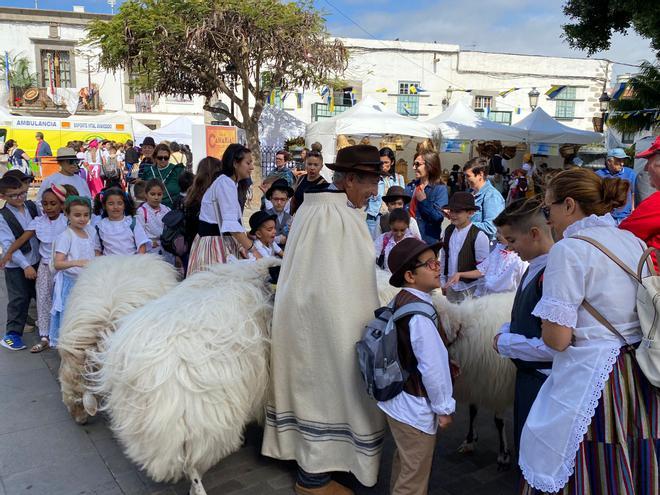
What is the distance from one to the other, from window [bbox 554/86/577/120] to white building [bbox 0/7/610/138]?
0.18 ft

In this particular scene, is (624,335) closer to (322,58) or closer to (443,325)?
(443,325)

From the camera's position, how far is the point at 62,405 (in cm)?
405

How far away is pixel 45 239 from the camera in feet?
16.4

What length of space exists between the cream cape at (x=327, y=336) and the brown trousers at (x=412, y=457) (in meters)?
0.25

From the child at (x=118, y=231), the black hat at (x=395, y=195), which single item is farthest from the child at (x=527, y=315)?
the child at (x=118, y=231)

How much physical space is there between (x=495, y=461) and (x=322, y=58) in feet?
47.9

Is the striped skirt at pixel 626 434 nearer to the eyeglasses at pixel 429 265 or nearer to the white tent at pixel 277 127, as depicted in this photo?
the eyeglasses at pixel 429 265

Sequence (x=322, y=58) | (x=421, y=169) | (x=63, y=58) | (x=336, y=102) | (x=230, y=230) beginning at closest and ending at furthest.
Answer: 1. (x=230, y=230)
2. (x=421, y=169)
3. (x=322, y=58)
4. (x=336, y=102)
5. (x=63, y=58)

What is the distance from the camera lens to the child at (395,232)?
14.8 feet

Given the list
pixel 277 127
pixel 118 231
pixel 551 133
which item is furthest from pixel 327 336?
pixel 277 127

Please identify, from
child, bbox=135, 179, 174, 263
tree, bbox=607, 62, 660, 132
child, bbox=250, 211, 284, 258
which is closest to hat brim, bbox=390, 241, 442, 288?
child, bbox=250, 211, 284, 258

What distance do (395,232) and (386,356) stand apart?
2.29m

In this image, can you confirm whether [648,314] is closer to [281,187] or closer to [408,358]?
[408,358]

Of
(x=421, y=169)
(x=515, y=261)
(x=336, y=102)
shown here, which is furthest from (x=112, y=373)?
(x=336, y=102)
